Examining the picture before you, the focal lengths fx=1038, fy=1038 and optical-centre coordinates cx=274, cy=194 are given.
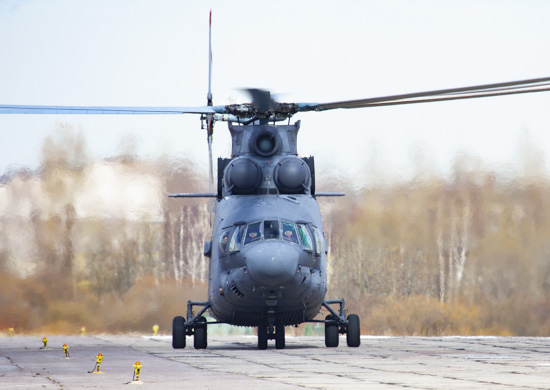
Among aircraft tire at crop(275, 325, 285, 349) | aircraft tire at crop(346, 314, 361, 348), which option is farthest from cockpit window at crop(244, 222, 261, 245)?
aircraft tire at crop(346, 314, 361, 348)

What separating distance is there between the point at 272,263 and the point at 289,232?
1335 millimetres

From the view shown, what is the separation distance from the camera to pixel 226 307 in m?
24.8

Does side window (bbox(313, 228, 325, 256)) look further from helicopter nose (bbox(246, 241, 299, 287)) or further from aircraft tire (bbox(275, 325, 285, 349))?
aircraft tire (bbox(275, 325, 285, 349))

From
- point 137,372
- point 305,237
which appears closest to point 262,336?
point 305,237

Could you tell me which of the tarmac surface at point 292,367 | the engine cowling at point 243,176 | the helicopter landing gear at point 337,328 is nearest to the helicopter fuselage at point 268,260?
the engine cowling at point 243,176

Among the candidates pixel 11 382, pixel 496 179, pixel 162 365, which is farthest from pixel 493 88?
pixel 496 179

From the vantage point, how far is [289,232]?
23734mm

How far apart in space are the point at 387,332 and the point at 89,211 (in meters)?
10.5

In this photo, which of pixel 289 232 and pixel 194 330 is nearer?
pixel 289 232

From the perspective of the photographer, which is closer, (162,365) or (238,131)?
(162,365)

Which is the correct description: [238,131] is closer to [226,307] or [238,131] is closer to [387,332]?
[226,307]

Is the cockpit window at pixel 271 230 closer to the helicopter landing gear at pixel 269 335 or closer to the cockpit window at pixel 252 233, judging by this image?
the cockpit window at pixel 252 233

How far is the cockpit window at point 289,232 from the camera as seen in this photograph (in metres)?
23.6

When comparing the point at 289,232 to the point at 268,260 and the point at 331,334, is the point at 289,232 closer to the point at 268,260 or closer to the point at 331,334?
the point at 268,260
